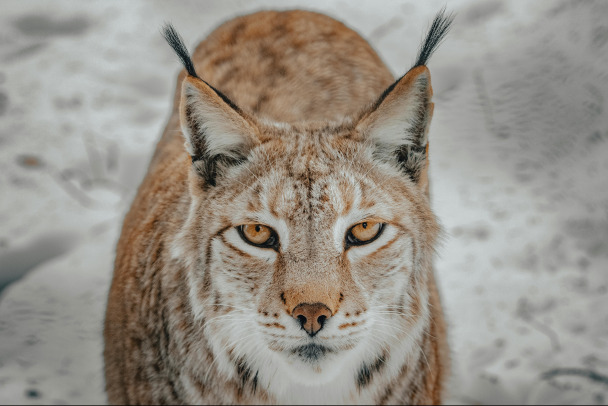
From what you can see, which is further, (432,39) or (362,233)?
(432,39)

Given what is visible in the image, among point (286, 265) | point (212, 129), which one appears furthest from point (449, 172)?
point (286, 265)

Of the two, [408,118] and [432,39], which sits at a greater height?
[432,39]

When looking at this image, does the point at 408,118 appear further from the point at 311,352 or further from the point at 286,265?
the point at 311,352

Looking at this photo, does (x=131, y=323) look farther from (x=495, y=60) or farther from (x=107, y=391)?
(x=495, y=60)

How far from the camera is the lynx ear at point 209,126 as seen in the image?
248 cm

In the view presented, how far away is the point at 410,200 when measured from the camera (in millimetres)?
2686

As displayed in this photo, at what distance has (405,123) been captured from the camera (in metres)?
2.64

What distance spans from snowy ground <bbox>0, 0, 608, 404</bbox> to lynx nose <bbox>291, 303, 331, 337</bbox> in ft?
6.37

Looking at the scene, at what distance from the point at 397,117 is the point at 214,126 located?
2.44 feet

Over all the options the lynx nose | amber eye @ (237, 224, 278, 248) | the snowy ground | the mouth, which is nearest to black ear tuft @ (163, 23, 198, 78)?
amber eye @ (237, 224, 278, 248)

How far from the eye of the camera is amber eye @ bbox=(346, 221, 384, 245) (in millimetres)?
2451

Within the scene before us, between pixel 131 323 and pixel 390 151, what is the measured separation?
4.87 ft

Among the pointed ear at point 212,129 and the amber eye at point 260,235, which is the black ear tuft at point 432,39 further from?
the amber eye at point 260,235

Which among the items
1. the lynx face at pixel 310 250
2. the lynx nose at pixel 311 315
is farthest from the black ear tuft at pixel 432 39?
the lynx nose at pixel 311 315
